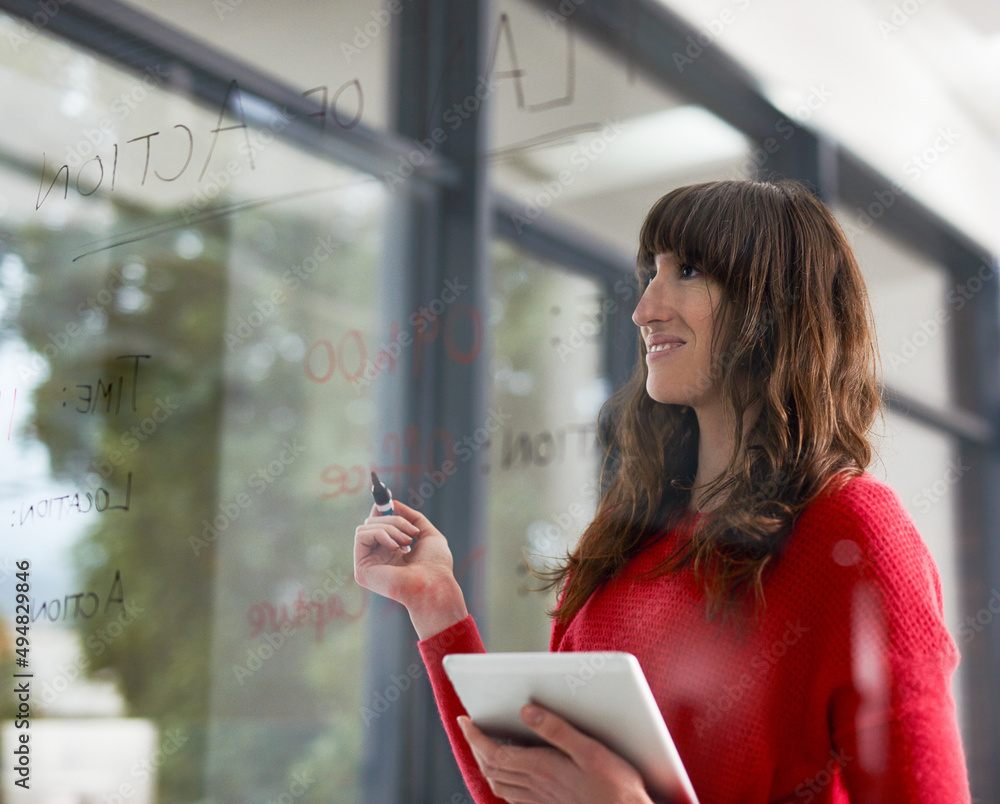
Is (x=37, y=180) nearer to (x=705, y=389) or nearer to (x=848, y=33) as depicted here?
(x=705, y=389)

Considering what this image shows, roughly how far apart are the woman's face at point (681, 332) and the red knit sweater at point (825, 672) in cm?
18

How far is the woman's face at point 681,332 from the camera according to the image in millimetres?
890

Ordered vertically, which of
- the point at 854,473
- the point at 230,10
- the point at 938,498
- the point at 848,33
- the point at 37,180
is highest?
the point at 848,33

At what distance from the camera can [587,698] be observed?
0.68m

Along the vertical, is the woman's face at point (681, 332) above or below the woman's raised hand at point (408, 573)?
above

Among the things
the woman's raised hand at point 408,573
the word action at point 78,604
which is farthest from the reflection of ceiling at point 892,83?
the word action at point 78,604

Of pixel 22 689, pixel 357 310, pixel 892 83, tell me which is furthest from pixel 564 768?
pixel 892 83

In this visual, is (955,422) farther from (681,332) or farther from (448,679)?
(448,679)

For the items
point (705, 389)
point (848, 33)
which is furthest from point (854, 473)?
point (848, 33)

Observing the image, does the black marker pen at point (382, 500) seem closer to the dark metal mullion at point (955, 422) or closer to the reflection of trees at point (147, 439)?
the reflection of trees at point (147, 439)

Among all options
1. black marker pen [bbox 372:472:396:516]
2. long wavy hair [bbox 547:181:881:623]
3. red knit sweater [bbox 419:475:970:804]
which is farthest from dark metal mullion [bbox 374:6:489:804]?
red knit sweater [bbox 419:475:970:804]

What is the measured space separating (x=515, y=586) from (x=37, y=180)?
4.13 feet

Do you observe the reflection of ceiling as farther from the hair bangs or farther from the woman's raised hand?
the woman's raised hand

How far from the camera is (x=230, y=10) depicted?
4.71ft
